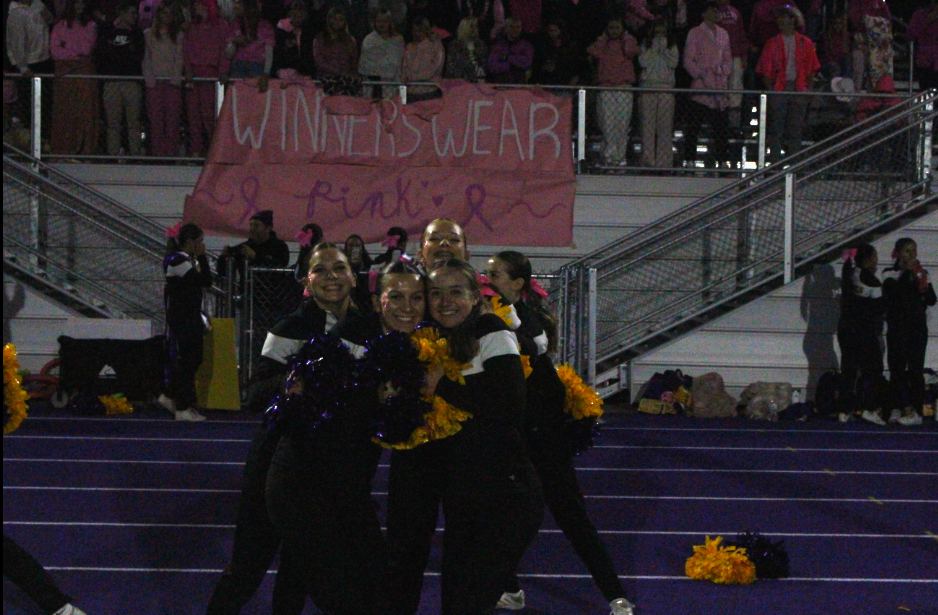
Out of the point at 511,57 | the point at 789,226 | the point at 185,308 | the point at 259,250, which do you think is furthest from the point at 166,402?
the point at 789,226

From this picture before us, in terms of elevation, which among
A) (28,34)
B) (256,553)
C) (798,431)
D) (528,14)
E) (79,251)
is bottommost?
(798,431)

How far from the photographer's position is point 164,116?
40.7ft

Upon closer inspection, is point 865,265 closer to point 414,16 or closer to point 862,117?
point 862,117

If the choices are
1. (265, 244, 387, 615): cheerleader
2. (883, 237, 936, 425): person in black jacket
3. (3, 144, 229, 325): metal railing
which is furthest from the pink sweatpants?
(265, 244, 387, 615): cheerleader

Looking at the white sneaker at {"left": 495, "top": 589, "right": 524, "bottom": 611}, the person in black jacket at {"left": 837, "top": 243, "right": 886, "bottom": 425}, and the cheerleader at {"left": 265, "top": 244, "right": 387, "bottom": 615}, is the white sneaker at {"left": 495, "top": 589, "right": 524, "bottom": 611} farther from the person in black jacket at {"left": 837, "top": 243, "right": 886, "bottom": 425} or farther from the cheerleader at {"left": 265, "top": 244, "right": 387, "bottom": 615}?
the person in black jacket at {"left": 837, "top": 243, "right": 886, "bottom": 425}

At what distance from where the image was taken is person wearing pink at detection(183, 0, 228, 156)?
12.5 meters

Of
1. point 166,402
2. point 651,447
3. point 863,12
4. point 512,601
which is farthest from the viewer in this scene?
point 863,12

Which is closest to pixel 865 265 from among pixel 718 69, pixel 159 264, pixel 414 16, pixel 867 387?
pixel 867 387

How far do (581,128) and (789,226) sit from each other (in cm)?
223

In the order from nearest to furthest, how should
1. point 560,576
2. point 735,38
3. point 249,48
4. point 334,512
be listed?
point 334,512
point 560,576
point 249,48
point 735,38

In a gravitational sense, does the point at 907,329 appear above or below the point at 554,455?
above

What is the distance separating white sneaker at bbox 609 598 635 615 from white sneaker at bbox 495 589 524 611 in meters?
0.45

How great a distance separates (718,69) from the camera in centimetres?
1256

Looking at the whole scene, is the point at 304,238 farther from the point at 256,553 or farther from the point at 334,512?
the point at 334,512
